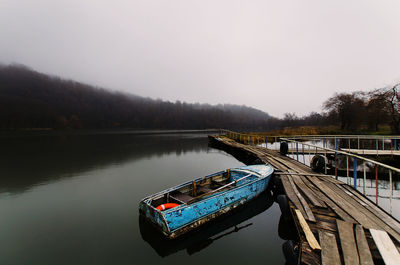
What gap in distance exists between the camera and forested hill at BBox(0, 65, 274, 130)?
114 metres

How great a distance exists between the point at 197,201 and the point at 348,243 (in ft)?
12.7

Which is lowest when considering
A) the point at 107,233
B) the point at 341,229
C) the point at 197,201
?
the point at 107,233

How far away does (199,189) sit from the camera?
786 cm

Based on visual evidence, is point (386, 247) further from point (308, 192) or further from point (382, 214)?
point (308, 192)

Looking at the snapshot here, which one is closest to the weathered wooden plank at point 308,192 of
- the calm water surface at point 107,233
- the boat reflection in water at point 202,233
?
the calm water surface at point 107,233

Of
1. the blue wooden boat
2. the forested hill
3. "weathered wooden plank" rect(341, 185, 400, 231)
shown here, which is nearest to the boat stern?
the blue wooden boat

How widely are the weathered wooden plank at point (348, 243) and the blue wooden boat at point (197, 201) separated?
134 inches

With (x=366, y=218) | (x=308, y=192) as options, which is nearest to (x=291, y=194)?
(x=308, y=192)

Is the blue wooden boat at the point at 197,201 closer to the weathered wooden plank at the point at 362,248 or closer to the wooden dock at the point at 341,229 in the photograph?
the wooden dock at the point at 341,229

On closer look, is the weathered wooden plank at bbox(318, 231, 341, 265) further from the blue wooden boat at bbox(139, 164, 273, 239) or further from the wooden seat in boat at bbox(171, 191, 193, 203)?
the wooden seat in boat at bbox(171, 191, 193, 203)

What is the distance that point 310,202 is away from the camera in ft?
18.1

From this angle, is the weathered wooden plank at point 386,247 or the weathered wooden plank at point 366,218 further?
the weathered wooden plank at point 366,218

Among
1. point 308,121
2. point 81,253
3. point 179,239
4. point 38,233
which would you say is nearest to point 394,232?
point 179,239

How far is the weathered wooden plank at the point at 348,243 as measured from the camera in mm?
3055
